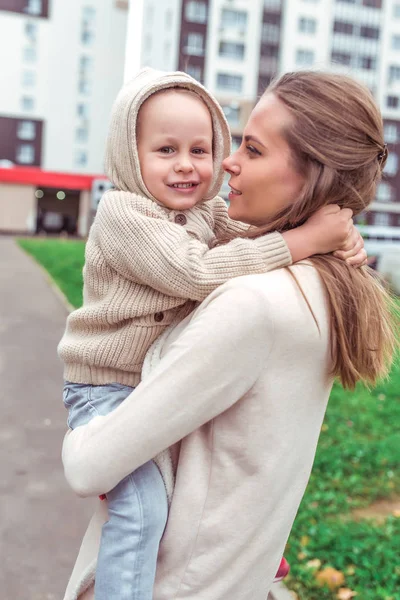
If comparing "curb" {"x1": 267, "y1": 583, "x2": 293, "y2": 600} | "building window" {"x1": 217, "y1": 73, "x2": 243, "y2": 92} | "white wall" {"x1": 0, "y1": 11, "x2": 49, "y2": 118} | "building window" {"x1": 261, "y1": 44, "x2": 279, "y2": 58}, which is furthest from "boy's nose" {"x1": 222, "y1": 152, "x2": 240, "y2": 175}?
"white wall" {"x1": 0, "y1": 11, "x2": 49, "y2": 118}

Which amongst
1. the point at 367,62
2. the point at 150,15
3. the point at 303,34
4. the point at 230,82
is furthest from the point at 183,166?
the point at 150,15

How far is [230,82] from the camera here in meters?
45.2

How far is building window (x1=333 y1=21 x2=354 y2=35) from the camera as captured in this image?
151 ft

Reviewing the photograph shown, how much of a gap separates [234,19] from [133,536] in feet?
153

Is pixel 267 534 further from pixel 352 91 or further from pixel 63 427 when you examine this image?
pixel 63 427

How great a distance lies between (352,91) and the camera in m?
1.67

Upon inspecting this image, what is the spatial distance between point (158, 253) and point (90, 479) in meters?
0.51

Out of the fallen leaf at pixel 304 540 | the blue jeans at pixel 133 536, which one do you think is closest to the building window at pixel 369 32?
the fallen leaf at pixel 304 540

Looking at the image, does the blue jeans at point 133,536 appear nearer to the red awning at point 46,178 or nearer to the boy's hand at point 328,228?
the boy's hand at point 328,228

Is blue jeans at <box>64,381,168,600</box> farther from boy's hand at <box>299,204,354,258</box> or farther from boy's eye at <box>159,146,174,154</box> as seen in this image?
boy's eye at <box>159,146,174,154</box>

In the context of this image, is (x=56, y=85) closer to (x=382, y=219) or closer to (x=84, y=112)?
(x=84, y=112)

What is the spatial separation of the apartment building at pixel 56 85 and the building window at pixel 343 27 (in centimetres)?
1470

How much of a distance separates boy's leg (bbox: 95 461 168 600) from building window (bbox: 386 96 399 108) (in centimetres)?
4814

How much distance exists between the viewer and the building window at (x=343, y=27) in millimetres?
46062
